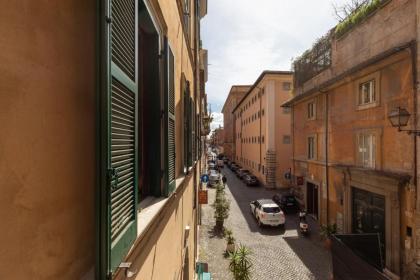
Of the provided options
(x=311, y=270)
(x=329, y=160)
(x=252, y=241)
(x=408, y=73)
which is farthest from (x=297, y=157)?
(x=408, y=73)

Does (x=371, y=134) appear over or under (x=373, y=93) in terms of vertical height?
under

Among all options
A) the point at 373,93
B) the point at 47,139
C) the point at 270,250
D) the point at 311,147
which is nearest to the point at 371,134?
the point at 373,93

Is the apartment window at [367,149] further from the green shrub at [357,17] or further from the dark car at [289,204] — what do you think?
the dark car at [289,204]

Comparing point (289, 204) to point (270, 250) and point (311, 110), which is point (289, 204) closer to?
point (311, 110)

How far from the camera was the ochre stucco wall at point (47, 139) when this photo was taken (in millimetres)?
991

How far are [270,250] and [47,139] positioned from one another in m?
14.4

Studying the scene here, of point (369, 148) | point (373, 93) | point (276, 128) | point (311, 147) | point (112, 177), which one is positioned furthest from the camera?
point (276, 128)

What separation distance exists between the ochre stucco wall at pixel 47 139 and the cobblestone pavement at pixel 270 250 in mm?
11196

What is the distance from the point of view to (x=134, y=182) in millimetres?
2125

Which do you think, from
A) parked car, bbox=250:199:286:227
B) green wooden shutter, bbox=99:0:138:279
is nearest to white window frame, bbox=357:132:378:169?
parked car, bbox=250:199:286:227

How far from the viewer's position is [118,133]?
179 centimetres

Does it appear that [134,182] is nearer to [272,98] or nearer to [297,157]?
[297,157]

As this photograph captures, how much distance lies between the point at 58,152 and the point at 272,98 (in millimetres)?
29892

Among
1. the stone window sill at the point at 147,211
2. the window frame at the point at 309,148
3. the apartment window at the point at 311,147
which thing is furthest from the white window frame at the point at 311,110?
the stone window sill at the point at 147,211
